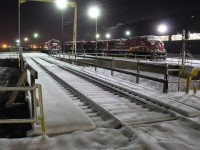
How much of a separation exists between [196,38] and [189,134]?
41945 mm

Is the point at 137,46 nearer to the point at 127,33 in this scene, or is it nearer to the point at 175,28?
the point at 175,28

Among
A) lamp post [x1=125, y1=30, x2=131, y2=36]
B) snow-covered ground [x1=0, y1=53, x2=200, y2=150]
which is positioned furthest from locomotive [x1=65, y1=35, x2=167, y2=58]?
snow-covered ground [x1=0, y1=53, x2=200, y2=150]

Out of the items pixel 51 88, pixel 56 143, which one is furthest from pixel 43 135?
pixel 51 88

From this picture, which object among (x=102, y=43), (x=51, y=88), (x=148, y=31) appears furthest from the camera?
(x=148, y=31)

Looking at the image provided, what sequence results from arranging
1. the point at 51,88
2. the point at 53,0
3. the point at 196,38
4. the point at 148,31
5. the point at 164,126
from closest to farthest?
the point at 164,126
the point at 51,88
the point at 53,0
the point at 196,38
the point at 148,31

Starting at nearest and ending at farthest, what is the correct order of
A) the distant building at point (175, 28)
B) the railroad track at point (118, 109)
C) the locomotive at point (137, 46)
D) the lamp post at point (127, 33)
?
the railroad track at point (118, 109)
the locomotive at point (137, 46)
the distant building at point (175, 28)
the lamp post at point (127, 33)

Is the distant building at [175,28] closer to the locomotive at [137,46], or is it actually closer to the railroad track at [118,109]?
the locomotive at [137,46]

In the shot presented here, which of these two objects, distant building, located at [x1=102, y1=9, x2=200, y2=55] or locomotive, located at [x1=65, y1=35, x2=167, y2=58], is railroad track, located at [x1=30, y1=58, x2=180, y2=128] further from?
distant building, located at [x1=102, y1=9, x2=200, y2=55]

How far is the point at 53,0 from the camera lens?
2267 cm

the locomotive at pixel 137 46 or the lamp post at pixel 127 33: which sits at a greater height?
the lamp post at pixel 127 33

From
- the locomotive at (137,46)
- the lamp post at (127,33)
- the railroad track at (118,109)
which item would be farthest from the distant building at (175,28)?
the railroad track at (118,109)

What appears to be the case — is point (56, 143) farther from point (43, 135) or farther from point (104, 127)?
point (104, 127)

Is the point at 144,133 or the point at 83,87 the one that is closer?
the point at 144,133

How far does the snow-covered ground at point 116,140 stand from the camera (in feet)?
15.6
